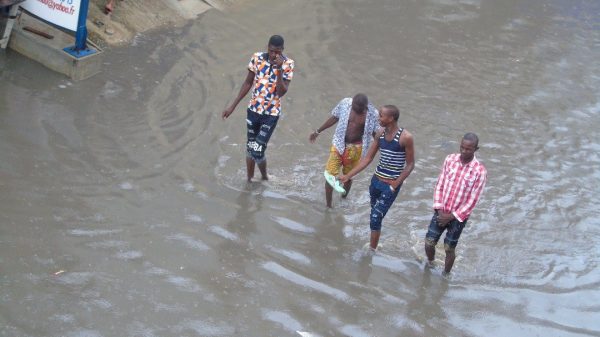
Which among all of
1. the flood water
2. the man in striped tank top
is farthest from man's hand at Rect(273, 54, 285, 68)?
the flood water

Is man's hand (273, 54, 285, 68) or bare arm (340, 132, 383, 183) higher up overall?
man's hand (273, 54, 285, 68)

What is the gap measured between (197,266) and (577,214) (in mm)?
4845

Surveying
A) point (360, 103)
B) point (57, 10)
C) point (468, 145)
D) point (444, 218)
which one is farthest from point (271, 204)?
point (57, 10)

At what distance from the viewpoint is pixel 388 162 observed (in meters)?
6.90

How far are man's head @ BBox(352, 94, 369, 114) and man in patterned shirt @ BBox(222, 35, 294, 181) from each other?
2.40ft

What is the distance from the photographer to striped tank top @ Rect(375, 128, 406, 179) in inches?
268

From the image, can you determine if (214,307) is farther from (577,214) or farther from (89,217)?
(577,214)

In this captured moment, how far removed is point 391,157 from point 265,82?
65.6 inches

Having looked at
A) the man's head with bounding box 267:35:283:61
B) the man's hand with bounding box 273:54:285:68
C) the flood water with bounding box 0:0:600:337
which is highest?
the man's head with bounding box 267:35:283:61

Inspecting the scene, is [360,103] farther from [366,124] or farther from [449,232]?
Result: [449,232]

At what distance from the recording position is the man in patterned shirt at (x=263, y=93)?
7559mm

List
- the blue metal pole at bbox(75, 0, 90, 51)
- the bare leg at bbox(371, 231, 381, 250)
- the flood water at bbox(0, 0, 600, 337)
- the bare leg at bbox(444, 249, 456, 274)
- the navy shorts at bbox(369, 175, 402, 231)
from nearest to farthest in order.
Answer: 1. the flood water at bbox(0, 0, 600, 337)
2. the bare leg at bbox(444, 249, 456, 274)
3. the navy shorts at bbox(369, 175, 402, 231)
4. the bare leg at bbox(371, 231, 381, 250)
5. the blue metal pole at bbox(75, 0, 90, 51)

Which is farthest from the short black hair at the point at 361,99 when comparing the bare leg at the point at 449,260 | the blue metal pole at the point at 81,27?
the blue metal pole at the point at 81,27

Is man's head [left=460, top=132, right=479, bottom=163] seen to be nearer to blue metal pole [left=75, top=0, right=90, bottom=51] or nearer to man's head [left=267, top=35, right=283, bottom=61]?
man's head [left=267, top=35, right=283, bottom=61]
